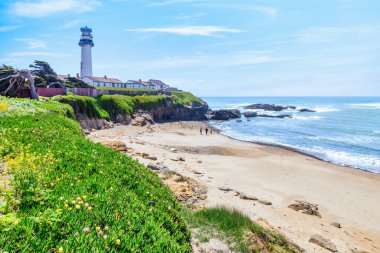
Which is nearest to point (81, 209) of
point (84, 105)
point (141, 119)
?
point (84, 105)

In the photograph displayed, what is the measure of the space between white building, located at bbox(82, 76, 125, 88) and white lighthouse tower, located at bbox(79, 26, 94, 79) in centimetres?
207

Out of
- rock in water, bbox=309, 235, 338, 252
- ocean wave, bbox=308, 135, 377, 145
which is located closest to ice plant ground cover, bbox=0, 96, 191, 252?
rock in water, bbox=309, 235, 338, 252

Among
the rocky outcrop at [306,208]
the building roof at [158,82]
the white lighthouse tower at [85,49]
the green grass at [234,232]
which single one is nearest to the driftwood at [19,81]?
the green grass at [234,232]

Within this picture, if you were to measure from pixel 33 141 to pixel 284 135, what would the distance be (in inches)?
2118

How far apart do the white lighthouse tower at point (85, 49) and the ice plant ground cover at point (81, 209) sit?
83349mm

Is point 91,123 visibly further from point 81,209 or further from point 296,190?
point 81,209

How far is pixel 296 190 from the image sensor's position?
22578 mm

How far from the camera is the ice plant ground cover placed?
13.1 feet

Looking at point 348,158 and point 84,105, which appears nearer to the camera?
point 348,158

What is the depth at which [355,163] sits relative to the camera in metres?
34.7

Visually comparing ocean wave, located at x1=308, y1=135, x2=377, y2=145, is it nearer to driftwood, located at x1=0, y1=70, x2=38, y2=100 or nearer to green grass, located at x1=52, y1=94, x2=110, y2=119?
green grass, located at x1=52, y1=94, x2=110, y2=119

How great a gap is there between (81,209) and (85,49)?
289 feet

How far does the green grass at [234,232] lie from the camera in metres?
9.55

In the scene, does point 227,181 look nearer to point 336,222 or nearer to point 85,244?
point 336,222
